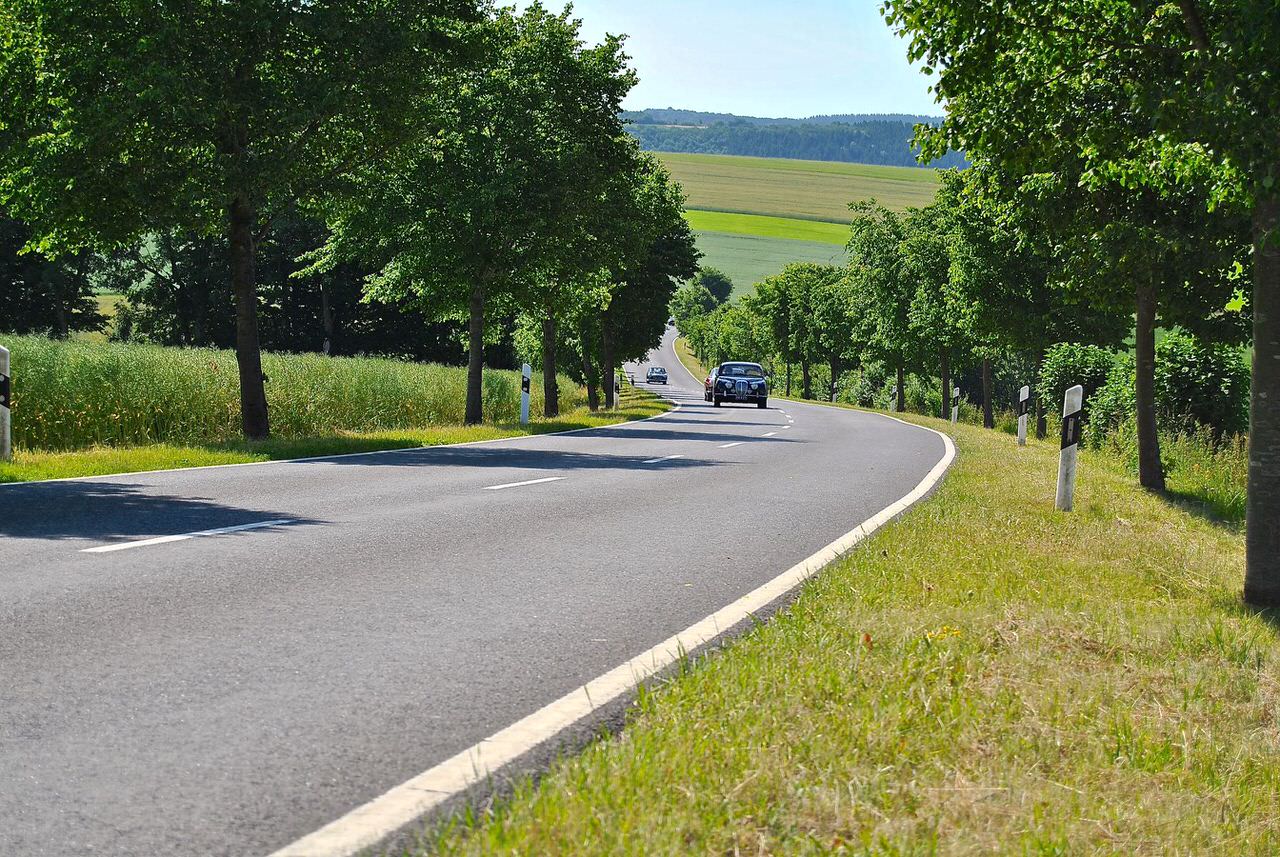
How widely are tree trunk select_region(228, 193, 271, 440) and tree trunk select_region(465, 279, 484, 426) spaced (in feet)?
25.7

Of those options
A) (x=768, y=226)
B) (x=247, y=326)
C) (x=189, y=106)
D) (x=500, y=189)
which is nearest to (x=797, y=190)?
(x=768, y=226)

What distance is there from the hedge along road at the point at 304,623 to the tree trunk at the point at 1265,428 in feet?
9.90

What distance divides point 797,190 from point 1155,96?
596ft

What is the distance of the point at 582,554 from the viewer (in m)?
8.69

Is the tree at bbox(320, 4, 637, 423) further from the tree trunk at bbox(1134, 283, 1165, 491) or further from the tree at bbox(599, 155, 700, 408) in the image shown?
the tree trunk at bbox(1134, 283, 1165, 491)

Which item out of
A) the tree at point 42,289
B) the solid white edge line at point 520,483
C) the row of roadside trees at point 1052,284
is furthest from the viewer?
the tree at point 42,289

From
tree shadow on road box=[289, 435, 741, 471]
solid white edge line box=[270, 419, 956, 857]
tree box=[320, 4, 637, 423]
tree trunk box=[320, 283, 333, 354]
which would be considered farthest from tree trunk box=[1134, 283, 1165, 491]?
tree trunk box=[320, 283, 333, 354]

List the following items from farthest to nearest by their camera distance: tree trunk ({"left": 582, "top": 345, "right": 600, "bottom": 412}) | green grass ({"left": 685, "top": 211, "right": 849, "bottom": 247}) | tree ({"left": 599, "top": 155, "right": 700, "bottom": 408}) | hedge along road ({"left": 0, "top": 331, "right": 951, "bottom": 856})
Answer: green grass ({"left": 685, "top": 211, "right": 849, "bottom": 247}) < tree trunk ({"left": 582, "top": 345, "right": 600, "bottom": 412}) < tree ({"left": 599, "top": 155, "right": 700, "bottom": 408}) < hedge along road ({"left": 0, "top": 331, "right": 951, "bottom": 856})

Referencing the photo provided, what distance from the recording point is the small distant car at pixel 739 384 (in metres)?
53.1

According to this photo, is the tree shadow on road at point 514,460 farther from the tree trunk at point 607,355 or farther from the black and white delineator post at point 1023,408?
the tree trunk at point 607,355

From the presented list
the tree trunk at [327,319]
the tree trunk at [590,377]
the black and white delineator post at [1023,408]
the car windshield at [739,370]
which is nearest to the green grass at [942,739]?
the black and white delineator post at [1023,408]

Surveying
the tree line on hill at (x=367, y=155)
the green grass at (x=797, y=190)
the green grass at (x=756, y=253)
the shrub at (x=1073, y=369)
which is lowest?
the shrub at (x=1073, y=369)

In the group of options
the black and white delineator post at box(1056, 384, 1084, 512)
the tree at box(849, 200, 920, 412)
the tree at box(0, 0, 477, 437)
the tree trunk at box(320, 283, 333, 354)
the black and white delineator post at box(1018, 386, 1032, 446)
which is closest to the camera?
the black and white delineator post at box(1056, 384, 1084, 512)

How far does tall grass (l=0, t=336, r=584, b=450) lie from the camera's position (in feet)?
58.5
